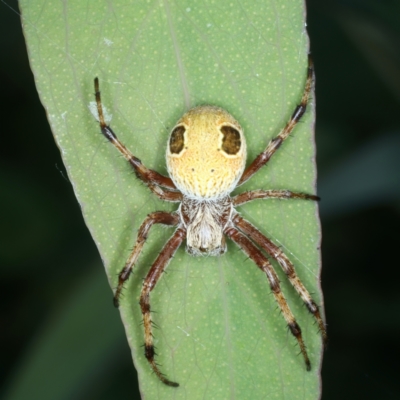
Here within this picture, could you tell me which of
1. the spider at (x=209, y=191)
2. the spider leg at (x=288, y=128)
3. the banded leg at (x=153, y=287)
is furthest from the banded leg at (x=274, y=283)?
the spider leg at (x=288, y=128)

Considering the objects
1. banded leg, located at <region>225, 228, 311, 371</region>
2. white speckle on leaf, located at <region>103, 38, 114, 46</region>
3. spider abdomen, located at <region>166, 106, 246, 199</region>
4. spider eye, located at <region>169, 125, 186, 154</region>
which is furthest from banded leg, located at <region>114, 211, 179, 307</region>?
white speckle on leaf, located at <region>103, 38, 114, 46</region>

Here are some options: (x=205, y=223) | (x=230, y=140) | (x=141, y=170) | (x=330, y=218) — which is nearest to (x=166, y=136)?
(x=141, y=170)

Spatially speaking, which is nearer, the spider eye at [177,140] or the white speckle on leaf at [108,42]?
the white speckle on leaf at [108,42]

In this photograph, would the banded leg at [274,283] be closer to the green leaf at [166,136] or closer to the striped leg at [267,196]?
the green leaf at [166,136]

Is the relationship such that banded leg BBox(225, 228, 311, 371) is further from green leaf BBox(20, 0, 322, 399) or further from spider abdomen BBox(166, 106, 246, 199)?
spider abdomen BBox(166, 106, 246, 199)

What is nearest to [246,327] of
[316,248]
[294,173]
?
[316,248]

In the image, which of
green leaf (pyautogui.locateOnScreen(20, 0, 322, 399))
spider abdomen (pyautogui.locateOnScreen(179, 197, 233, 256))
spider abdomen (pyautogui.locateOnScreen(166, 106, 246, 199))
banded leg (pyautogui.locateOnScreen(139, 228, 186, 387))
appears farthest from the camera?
spider abdomen (pyautogui.locateOnScreen(179, 197, 233, 256))

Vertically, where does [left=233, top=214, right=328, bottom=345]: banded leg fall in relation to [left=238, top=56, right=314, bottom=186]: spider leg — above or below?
below
